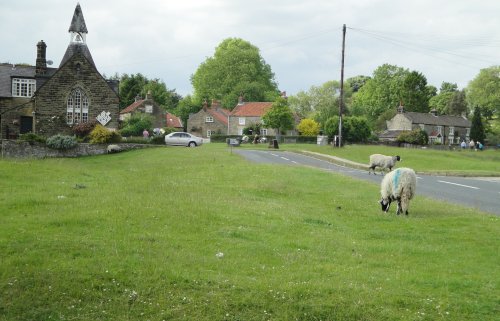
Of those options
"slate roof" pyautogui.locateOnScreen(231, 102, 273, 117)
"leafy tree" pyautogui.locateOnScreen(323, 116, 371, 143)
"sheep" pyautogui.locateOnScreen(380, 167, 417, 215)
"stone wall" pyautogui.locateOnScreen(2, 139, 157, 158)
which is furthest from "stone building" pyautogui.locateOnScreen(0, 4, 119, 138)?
"sheep" pyautogui.locateOnScreen(380, 167, 417, 215)

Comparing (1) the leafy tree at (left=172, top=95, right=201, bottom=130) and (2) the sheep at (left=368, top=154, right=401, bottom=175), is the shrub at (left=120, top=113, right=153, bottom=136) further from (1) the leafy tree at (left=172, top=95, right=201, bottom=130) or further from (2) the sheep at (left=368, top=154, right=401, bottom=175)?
(2) the sheep at (left=368, top=154, right=401, bottom=175)

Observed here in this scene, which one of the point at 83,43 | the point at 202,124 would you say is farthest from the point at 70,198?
the point at 202,124

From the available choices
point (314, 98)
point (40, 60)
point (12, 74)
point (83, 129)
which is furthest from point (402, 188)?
point (314, 98)

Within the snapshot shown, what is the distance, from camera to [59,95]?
207 feet

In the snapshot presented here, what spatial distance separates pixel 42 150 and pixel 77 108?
12417 mm

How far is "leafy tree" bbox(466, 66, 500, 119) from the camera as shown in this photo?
456ft

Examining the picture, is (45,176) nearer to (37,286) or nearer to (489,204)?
(37,286)

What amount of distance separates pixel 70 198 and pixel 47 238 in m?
5.71

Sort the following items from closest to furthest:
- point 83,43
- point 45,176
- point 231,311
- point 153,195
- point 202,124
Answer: point 231,311 < point 153,195 < point 45,176 < point 83,43 < point 202,124

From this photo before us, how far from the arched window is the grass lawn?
161 feet

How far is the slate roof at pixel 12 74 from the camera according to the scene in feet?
209

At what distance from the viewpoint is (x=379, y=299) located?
28.0ft

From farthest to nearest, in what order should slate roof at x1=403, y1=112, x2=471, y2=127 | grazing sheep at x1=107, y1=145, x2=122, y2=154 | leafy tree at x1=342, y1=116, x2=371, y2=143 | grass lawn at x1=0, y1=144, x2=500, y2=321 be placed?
slate roof at x1=403, y1=112, x2=471, y2=127 → leafy tree at x1=342, y1=116, x2=371, y2=143 → grazing sheep at x1=107, y1=145, x2=122, y2=154 → grass lawn at x1=0, y1=144, x2=500, y2=321

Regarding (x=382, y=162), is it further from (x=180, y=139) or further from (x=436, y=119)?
(x=436, y=119)
